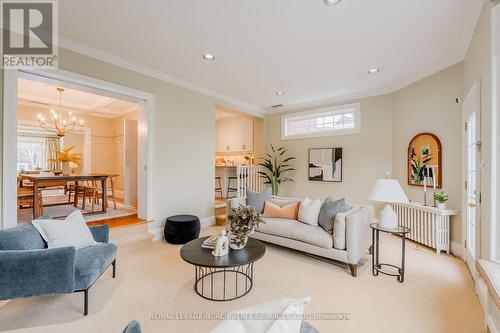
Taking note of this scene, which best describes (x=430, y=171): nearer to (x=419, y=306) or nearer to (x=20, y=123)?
(x=419, y=306)

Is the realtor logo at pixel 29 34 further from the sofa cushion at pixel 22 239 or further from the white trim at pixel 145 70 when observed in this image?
the sofa cushion at pixel 22 239

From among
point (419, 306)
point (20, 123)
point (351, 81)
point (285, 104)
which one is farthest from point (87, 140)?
point (419, 306)

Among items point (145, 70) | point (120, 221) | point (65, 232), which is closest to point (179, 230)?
point (120, 221)

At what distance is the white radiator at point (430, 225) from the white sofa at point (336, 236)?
1.10 metres

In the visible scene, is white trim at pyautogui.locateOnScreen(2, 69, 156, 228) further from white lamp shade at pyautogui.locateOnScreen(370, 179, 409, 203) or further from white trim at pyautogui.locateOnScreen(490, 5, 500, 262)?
white trim at pyautogui.locateOnScreen(490, 5, 500, 262)

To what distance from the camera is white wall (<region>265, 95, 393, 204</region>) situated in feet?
15.4

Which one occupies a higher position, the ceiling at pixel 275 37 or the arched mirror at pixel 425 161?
the ceiling at pixel 275 37

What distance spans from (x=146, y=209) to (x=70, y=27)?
2685 millimetres

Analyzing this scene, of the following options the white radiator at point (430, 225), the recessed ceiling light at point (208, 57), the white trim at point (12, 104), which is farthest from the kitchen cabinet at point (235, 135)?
the white radiator at point (430, 225)

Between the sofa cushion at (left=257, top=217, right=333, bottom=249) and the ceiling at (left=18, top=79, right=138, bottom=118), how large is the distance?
4651mm

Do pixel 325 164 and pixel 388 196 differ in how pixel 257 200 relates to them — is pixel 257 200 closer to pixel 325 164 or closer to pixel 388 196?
pixel 388 196

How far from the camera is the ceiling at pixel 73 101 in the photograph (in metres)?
5.15

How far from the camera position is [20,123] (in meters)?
6.04

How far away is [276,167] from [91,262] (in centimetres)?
470
